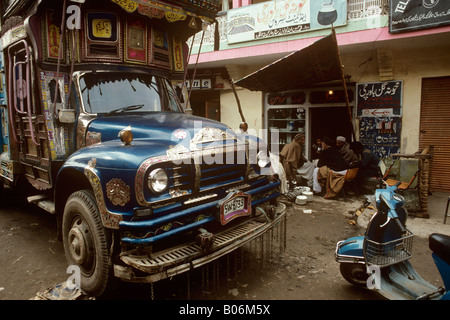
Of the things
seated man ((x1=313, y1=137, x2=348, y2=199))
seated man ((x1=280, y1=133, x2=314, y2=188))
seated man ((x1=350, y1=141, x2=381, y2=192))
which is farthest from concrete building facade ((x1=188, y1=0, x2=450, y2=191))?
seated man ((x1=280, y1=133, x2=314, y2=188))

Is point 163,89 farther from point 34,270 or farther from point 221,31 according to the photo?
point 221,31

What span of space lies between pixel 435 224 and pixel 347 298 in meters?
3.31

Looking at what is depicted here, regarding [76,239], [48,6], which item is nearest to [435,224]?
[76,239]

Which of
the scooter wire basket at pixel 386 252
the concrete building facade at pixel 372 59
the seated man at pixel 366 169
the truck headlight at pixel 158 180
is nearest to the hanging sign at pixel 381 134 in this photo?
the concrete building facade at pixel 372 59

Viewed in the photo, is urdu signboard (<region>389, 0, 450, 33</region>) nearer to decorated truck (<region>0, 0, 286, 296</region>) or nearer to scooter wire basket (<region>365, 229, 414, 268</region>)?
decorated truck (<region>0, 0, 286, 296</region>)

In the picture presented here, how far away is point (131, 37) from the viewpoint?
4.45 meters

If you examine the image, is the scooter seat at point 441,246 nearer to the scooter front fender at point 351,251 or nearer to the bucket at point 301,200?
the scooter front fender at point 351,251

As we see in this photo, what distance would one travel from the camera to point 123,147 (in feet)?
9.36

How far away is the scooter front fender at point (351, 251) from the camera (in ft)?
9.97

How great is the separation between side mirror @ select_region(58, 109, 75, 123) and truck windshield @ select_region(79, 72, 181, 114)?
0.67ft

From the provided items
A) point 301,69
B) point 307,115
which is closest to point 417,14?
point 301,69

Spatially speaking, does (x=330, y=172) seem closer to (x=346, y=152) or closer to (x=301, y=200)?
(x=346, y=152)

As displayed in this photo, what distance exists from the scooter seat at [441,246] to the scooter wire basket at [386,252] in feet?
1.43

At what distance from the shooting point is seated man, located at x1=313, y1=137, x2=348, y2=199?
280 inches
